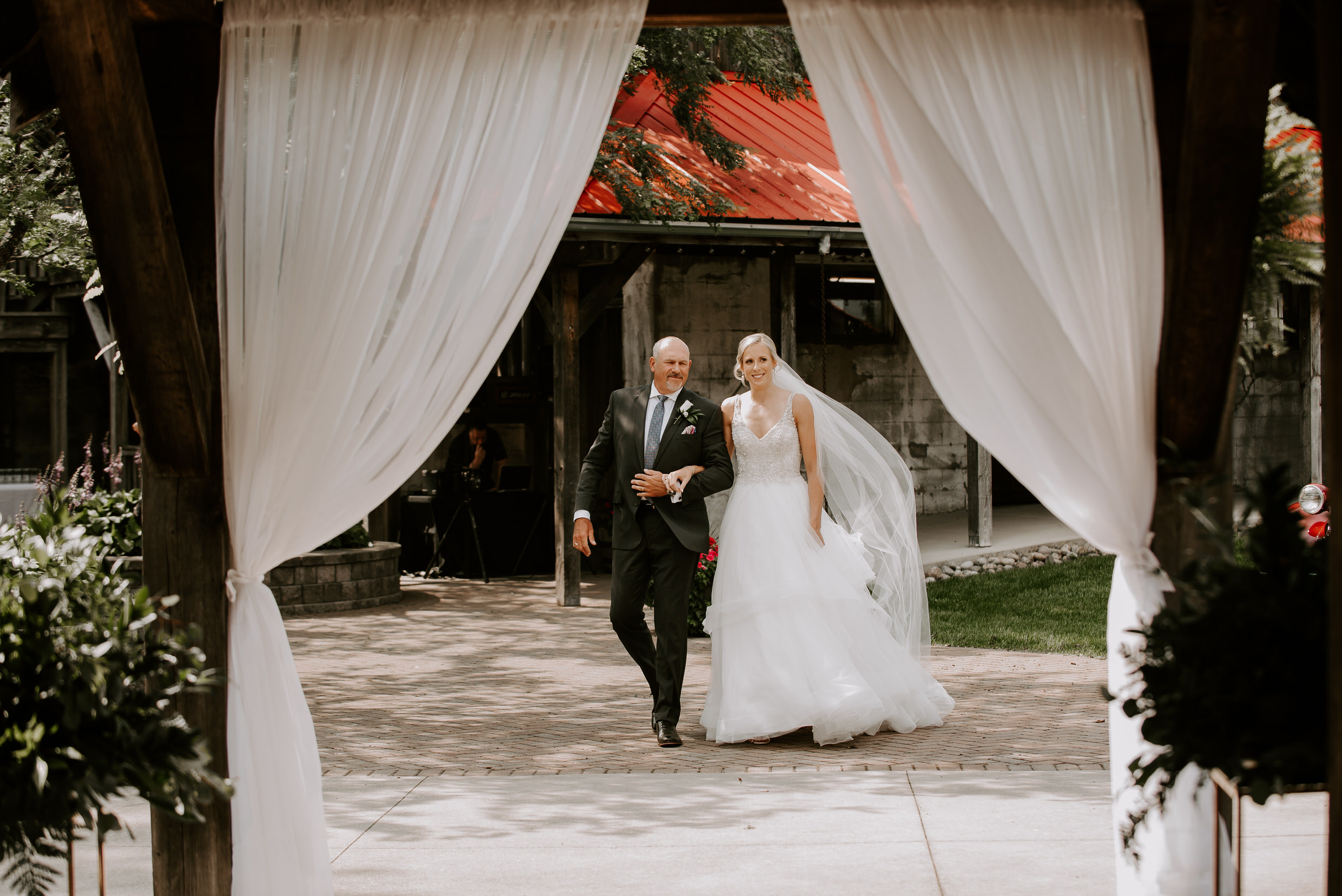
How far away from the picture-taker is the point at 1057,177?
3.88 metres

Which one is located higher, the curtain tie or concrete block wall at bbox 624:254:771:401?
concrete block wall at bbox 624:254:771:401

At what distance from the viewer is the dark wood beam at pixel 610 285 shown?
1166 cm

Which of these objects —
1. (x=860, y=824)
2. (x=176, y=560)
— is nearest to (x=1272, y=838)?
(x=860, y=824)

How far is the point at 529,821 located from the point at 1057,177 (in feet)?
10.4

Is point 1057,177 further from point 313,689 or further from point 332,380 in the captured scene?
point 313,689

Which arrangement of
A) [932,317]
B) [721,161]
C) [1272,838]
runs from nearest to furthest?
[1272,838] < [932,317] < [721,161]

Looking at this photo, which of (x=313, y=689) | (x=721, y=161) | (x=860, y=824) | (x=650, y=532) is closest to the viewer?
(x=860, y=824)

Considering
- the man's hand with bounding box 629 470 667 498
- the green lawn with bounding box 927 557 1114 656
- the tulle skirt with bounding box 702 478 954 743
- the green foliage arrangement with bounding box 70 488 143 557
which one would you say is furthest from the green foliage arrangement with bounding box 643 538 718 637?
the green foliage arrangement with bounding box 70 488 143 557

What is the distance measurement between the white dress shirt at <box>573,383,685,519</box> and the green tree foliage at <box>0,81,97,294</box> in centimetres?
533

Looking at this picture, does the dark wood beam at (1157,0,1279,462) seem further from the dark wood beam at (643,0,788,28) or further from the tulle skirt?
the tulle skirt

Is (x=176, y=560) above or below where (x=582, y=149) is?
below

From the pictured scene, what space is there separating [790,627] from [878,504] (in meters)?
1.00

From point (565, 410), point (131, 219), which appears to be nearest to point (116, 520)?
point (565, 410)

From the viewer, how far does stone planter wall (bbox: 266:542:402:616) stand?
11102mm
